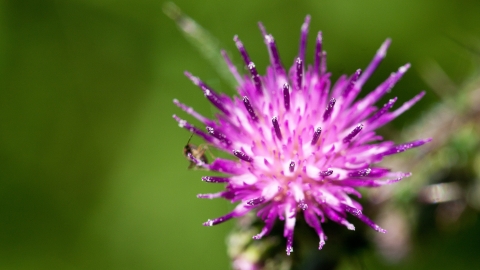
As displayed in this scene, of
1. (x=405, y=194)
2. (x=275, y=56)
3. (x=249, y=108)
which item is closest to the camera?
(x=249, y=108)

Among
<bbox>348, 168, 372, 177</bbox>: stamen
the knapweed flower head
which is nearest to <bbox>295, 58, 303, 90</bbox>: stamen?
the knapweed flower head

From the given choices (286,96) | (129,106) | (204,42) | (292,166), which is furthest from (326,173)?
(129,106)

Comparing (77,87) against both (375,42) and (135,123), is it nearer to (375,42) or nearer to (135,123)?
(135,123)

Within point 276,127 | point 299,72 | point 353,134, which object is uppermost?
point 299,72

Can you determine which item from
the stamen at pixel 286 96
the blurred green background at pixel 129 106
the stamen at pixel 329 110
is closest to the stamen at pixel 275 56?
the stamen at pixel 286 96

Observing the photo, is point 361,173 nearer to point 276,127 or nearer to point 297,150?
point 297,150

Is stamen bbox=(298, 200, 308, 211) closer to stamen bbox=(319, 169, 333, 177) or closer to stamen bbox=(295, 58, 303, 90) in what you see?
stamen bbox=(319, 169, 333, 177)

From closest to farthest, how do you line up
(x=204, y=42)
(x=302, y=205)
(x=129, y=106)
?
(x=302, y=205) < (x=204, y=42) < (x=129, y=106)

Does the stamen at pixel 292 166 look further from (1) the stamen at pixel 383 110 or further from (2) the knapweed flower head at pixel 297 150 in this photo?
(1) the stamen at pixel 383 110
